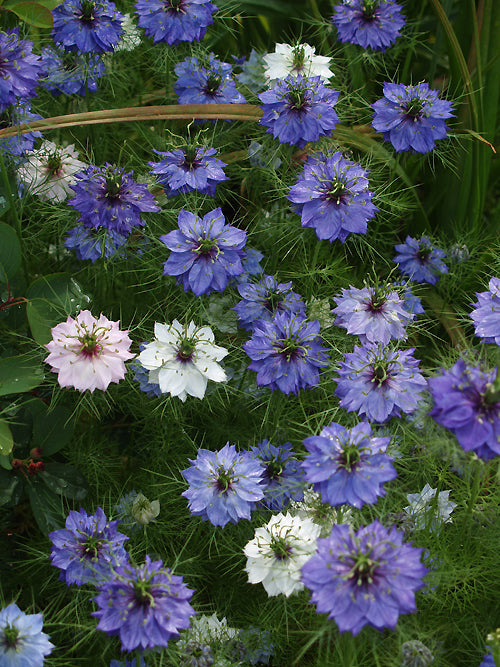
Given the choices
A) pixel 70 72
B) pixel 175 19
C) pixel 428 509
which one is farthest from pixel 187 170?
pixel 428 509

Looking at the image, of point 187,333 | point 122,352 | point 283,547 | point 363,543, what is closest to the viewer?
point 363,543

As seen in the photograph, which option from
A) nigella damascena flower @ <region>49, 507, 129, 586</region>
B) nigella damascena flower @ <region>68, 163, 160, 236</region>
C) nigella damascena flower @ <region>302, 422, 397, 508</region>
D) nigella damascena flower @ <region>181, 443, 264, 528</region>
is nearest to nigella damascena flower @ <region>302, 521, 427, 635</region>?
nigella damascena flower @ <region>302, 422, 397, 508</region>

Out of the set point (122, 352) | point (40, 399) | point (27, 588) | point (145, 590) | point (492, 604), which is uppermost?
point (122, 352)

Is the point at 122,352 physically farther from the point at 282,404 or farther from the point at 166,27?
the point at 166,27

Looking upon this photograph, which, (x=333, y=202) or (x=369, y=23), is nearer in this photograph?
(x=333, y=202)

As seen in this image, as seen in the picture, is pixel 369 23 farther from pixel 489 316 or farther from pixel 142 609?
pixel 142 609

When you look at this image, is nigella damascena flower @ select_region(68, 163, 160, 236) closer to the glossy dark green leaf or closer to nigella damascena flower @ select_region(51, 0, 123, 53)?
nigella damascena flower @ select_region(51, 0, 123, 53)

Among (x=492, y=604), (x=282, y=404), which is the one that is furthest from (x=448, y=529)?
(x=282, y=404)
